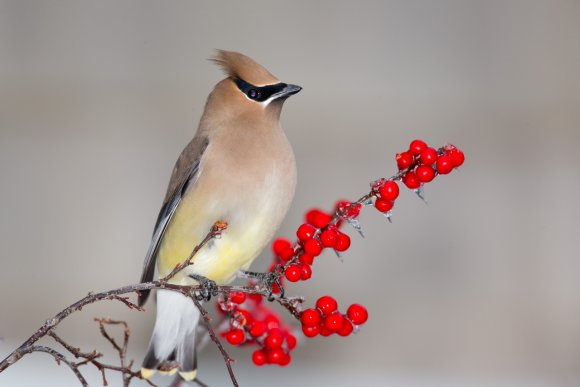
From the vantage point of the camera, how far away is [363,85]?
363 cm

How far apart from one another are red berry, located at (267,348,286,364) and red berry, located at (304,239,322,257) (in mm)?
368

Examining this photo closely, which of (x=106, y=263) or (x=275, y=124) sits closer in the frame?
(x=275, y=124)

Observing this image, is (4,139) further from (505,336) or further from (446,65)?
(505,336)

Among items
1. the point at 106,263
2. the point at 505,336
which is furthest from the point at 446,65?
the point at 106,263

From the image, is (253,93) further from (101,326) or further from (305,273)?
(101,326)

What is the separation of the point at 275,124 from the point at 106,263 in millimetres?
1531

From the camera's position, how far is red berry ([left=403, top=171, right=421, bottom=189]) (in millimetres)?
1567

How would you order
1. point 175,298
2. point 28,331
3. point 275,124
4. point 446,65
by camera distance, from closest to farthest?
point 275,124 < point 175,298 < point 28,331 < point 446,65

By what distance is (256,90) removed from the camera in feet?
7.10

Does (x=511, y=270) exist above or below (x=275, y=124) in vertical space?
below

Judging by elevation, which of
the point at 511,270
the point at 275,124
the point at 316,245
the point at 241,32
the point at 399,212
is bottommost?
the point at 511,270

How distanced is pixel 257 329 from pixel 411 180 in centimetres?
59

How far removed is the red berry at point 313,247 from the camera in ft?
5.28

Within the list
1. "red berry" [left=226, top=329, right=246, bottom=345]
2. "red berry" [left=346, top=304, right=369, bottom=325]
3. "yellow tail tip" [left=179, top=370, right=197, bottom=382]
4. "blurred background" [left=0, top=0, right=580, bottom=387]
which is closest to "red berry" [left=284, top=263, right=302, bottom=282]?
"red berry" [left=346, top=304, right=369, bottom=325]
